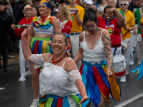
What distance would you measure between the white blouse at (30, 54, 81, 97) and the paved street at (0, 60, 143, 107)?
2.47 metres

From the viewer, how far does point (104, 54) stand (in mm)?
4332

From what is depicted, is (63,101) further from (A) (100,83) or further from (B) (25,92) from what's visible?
(B) (25,92)

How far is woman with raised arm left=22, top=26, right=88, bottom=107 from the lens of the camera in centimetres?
322

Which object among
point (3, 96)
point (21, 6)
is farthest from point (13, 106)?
point (21, 6)

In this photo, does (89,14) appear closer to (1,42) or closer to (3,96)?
(3,96)

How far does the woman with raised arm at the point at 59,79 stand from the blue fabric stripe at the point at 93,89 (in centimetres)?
87

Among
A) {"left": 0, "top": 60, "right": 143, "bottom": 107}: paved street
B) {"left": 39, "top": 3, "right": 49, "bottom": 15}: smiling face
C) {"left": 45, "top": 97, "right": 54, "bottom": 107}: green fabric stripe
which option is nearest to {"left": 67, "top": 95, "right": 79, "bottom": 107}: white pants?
{"left": 45, "top": 97, "right": 54, "bottom": 107}: green fabric stripe

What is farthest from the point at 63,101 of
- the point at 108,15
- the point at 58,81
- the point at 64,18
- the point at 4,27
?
the point at 4,27

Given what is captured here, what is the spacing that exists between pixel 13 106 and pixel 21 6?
5.82 meters

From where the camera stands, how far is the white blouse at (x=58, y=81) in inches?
126

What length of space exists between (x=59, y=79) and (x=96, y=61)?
1.25 metres

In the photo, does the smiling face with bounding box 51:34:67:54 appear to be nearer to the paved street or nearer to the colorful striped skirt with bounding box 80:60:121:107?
the colorful striped skirt with bounding box 80:60:121:107

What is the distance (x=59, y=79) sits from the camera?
321 centimetres

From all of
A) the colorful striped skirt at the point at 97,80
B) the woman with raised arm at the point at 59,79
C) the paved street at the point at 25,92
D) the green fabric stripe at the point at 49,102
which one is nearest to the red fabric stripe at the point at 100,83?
the colorful striped skirt at the point at 97,80
